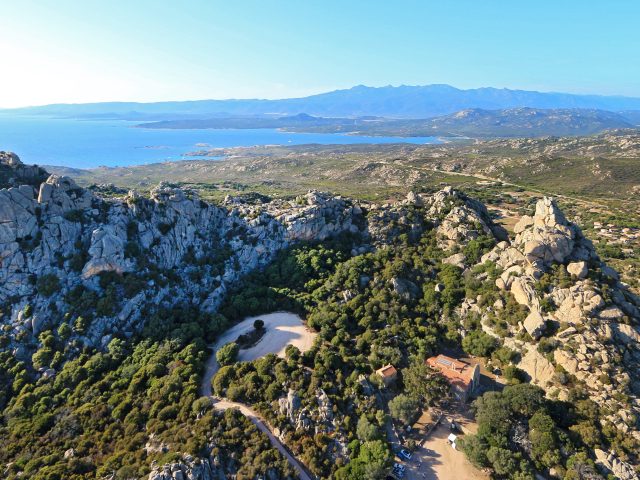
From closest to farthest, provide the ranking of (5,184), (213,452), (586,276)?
(213,452) → (586,276) → (5,184)

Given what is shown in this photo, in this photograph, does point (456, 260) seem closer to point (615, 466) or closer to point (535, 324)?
point (535, 324)

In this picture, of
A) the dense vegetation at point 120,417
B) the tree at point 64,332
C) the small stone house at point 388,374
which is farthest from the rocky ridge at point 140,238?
the small stone house at point 388,374

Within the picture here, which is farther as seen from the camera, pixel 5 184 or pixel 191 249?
pixel 191 249

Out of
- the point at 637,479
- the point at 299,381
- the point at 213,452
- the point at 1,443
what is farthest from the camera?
the point at 299,381

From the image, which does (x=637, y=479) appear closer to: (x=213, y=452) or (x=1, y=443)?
(x=213, y=452)

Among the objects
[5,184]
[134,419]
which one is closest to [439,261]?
[134,419]

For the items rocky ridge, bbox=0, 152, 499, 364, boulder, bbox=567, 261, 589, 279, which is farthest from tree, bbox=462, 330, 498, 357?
rocky ridge, bbox=0, 152, 499, 364
